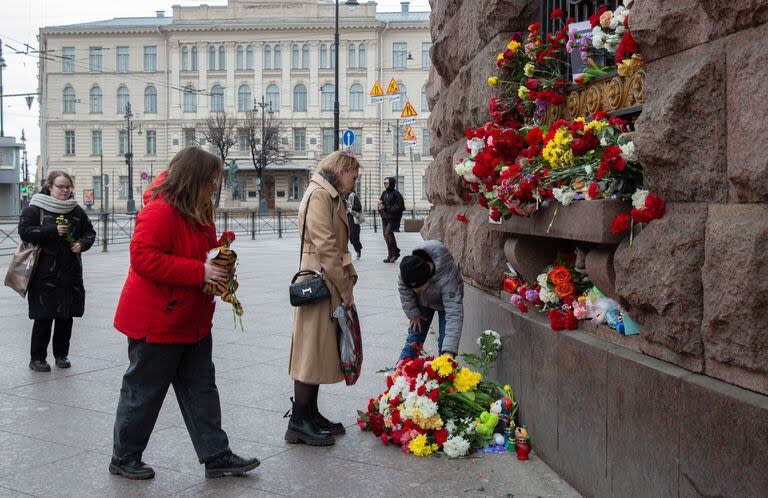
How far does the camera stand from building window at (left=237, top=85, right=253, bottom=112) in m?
78.8

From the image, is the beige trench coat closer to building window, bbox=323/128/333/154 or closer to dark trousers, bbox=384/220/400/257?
dark trousers, bbox=384/220/400/257

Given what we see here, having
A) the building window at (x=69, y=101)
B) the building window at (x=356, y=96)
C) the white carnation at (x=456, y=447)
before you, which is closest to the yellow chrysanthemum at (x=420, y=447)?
the white carnation at (x=456, y=447)

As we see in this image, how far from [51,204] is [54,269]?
0.56 metres

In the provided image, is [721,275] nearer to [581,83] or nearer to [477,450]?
[581,83]

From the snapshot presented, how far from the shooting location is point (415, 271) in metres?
5.96

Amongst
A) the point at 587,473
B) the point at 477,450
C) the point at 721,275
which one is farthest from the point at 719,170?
the point at 477,450

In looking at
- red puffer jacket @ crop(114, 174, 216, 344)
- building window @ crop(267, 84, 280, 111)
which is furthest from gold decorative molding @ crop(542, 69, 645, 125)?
building window @ crop(267, 84, 280, 111)

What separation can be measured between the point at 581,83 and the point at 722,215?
6.46 ft

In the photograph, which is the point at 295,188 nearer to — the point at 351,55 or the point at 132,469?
the point at 351,55

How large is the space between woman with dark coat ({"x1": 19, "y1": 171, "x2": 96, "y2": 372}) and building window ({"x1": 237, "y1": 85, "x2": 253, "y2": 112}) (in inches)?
2847

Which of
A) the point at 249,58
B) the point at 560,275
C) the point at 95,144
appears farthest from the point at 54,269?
the point at 95,144

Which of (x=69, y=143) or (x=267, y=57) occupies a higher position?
(x=267, y=57)

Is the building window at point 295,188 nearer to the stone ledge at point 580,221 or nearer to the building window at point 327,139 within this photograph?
the building window at point 327,139

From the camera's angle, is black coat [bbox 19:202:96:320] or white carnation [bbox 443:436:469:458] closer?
white carnation [bbox 443:436:469:458]
